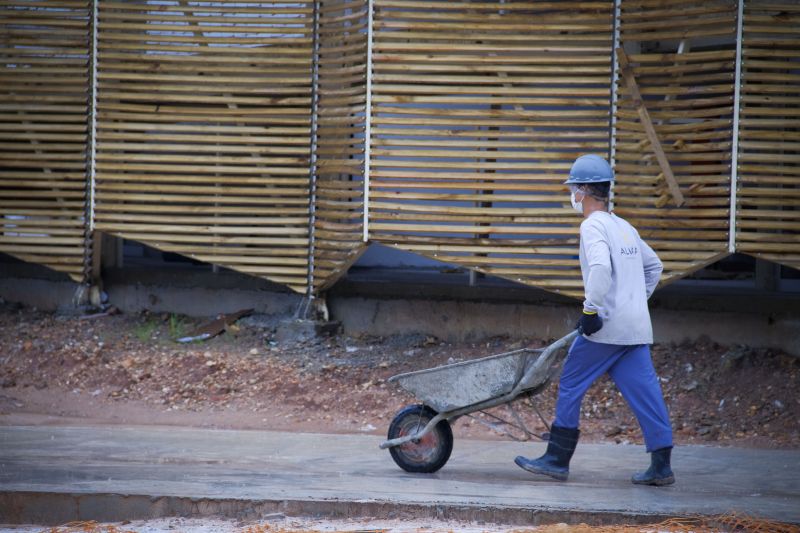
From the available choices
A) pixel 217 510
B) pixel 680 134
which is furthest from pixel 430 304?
pixel 217 510

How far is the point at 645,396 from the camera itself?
6586mm

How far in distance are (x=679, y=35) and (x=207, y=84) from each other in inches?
181

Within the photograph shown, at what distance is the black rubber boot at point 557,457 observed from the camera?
22.1 feet

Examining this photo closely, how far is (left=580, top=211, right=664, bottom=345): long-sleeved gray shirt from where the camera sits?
6535 millimetres

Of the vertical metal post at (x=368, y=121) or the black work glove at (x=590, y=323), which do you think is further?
the vertical metal post at (x=368, y=121)

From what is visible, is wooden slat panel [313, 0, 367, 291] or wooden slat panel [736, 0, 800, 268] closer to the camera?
wooden slat panel [736, 0, 800, 268]

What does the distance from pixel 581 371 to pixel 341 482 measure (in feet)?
5.35

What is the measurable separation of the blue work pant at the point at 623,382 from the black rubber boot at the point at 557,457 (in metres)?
0.06

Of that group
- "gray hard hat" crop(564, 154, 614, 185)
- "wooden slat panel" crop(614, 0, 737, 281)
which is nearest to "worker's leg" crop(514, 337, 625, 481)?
"gray hard hat" crop(564, 154, 614, 185)

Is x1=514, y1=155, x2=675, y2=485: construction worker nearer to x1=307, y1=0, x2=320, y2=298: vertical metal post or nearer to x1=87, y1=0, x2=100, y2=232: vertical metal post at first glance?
x1=307, y1=0, x2=320, y2=298: vertical metal post

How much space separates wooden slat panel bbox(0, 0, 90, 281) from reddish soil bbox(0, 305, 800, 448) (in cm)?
88

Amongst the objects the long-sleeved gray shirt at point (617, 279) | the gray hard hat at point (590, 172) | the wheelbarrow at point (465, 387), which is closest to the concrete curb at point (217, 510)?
the wheelbarrow at point (465, 387)

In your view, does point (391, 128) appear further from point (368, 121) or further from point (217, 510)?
point (217, 510)

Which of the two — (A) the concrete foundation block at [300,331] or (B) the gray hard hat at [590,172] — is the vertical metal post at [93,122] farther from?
(B) the gray hard hat at [590,172]
